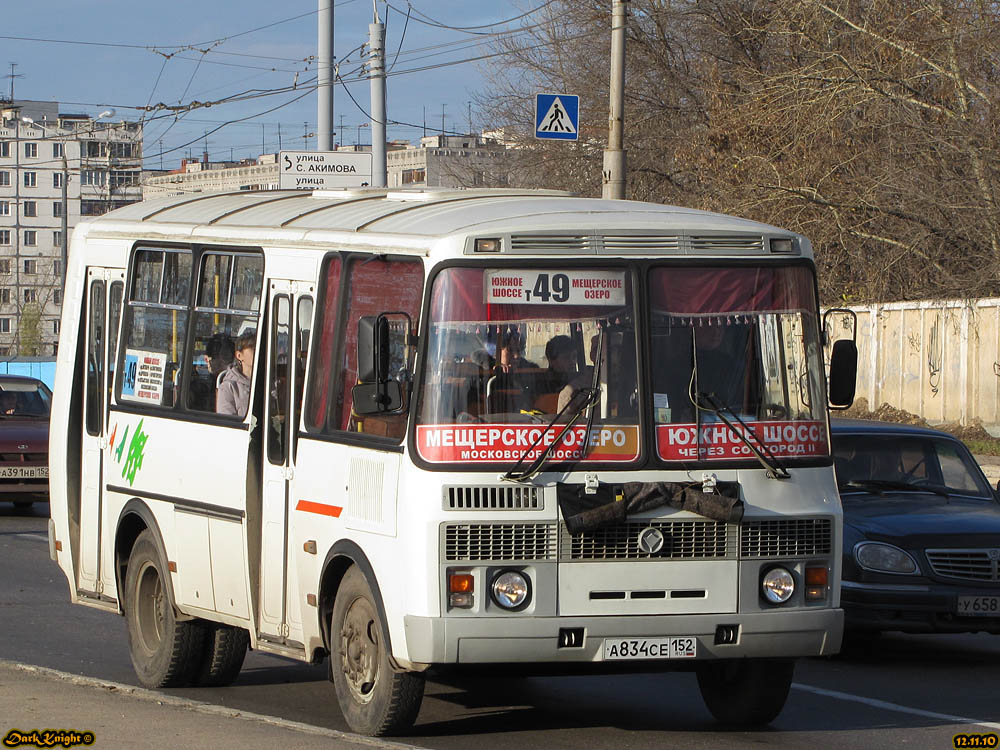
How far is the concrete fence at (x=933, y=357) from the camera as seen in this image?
29109 mm

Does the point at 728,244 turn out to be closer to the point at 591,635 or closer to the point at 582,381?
the point at 582,381

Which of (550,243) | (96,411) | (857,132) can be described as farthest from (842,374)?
(857,132)

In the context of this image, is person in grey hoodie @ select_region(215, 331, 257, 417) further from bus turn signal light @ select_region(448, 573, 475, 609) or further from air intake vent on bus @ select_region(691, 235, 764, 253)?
air intake vent on bus @ select_region(691, 235, 764, 253)

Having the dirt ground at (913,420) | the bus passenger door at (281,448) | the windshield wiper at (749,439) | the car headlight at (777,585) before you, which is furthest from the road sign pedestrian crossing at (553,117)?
the car headlight at (777,585)

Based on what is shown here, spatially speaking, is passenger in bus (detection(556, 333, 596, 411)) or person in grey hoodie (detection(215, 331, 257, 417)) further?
person in grey hoodie (detection(215, 331, 257, 417))

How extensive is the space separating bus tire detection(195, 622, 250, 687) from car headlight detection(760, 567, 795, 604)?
11.1ft

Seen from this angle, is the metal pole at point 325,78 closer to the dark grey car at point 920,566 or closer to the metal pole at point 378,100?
the metal pole at point 378,100

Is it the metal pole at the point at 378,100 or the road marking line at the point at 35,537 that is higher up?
the metal pole at the point at 378,100

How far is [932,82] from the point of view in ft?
92.6

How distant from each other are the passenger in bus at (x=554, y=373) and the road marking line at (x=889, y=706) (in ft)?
9.32

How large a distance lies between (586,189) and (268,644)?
99.3ft

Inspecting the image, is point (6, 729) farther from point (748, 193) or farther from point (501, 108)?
point (501, 108)

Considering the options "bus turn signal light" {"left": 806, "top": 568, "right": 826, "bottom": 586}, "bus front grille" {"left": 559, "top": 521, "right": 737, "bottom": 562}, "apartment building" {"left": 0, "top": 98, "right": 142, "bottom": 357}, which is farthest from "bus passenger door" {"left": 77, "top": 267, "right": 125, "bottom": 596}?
"apartment building" {"left": 0, "top": 98, "right": 142, "bottom": 357}

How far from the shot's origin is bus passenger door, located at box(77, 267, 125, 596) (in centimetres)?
1042
